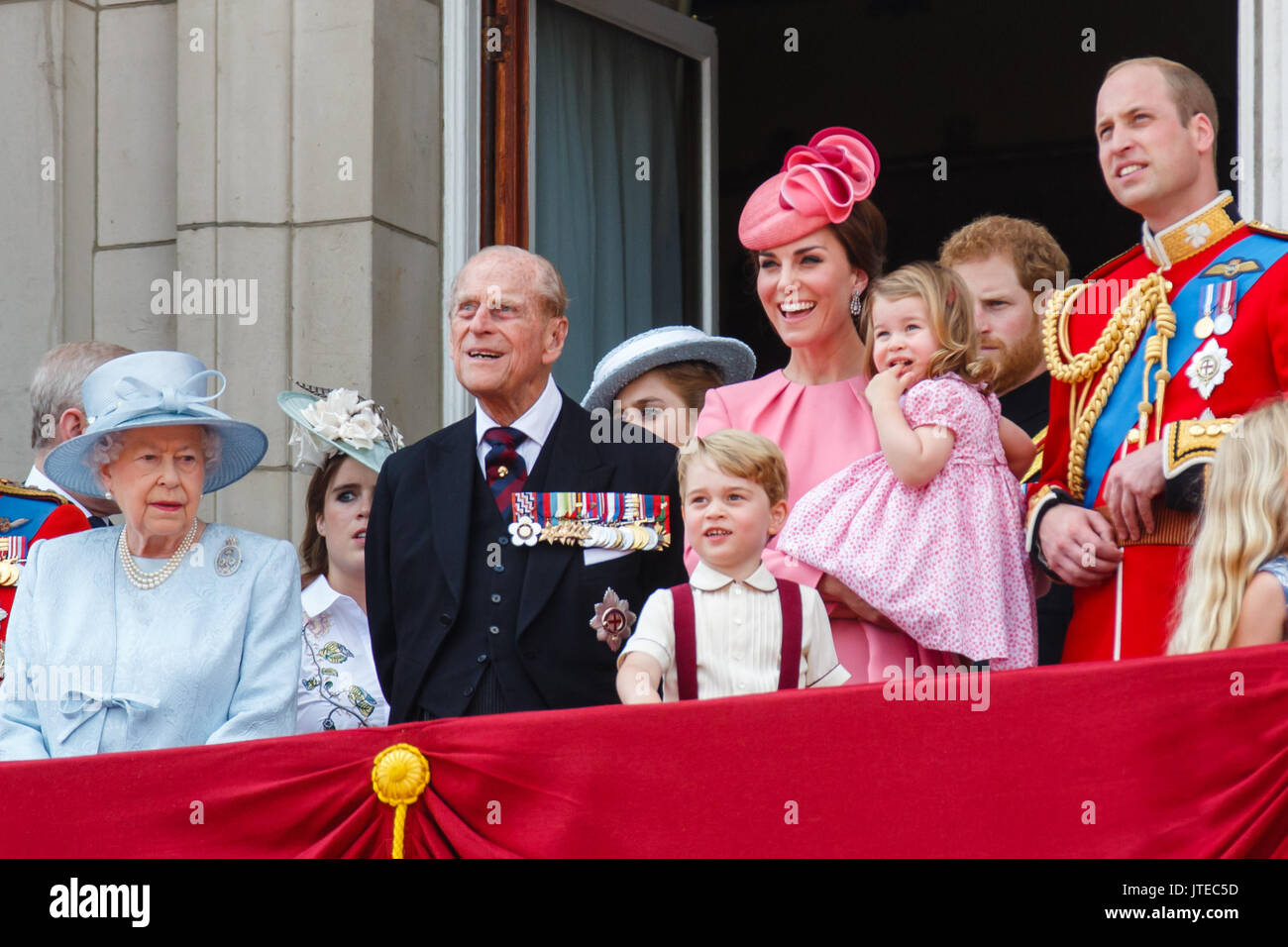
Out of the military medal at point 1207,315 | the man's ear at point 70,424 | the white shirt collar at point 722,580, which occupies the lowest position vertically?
the white shirt collar at point 722,580

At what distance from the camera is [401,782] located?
144 inches

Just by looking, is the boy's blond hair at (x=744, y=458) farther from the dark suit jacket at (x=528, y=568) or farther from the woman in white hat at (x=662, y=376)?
the woman in white hat at (x=662, y=376)

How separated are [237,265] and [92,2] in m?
1.25

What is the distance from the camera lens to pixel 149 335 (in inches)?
275

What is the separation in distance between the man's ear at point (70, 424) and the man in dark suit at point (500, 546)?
1.13 metres

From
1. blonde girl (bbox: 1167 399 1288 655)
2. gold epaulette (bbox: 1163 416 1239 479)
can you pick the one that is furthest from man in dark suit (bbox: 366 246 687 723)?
blonde girl (bbox: 1167 399 1288 655)

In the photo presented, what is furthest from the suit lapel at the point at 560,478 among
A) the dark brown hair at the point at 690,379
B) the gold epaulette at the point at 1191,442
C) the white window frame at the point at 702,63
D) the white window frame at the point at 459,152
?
the white window frame at the point at 702,63

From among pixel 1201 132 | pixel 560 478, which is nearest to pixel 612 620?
pixel 560 478

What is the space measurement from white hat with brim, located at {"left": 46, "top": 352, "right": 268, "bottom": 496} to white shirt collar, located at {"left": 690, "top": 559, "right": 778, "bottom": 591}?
1.18 m

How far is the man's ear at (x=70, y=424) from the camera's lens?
525cm

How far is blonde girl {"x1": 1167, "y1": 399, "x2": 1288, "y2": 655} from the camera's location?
11.6ft

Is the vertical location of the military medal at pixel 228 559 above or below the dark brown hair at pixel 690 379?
below

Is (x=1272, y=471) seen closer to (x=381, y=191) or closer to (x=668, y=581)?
(x=668, y=581)
